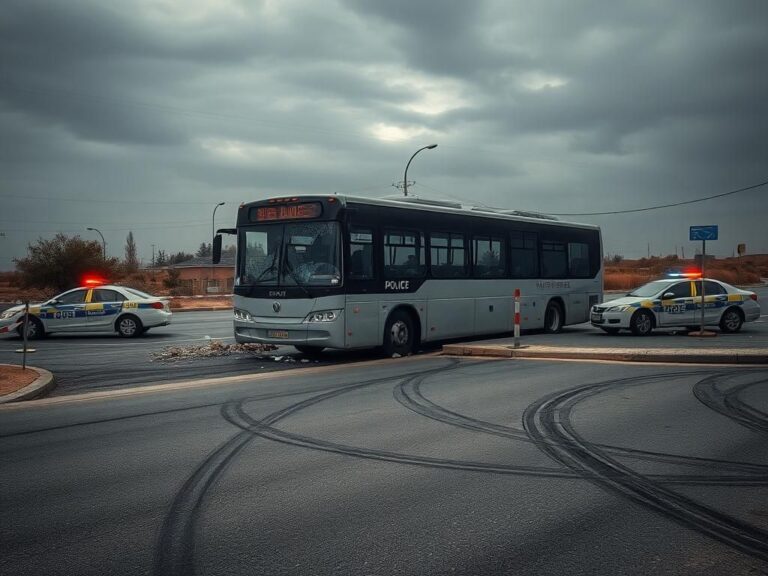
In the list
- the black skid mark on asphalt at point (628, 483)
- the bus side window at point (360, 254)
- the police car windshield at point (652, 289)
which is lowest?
the black skid mark on asphalt at point (628, 483)

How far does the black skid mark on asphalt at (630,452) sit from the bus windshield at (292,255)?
399 centimetres

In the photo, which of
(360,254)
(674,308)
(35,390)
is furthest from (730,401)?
(674,308)

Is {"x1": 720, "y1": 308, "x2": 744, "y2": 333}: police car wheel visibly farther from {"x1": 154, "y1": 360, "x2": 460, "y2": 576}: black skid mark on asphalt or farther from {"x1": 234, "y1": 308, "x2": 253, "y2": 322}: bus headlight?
{"x1": 154, "y1": 360, "x2": 460, "y2": 576}: black skid mark on asphalt

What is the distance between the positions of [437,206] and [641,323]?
22.6 ft

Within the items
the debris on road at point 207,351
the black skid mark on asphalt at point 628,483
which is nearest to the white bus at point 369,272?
the debris on road at point 207,351

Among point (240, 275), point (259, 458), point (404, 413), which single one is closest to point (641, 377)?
point (404, 413)

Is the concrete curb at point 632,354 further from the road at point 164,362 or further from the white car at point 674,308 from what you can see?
the white car at point 674,308

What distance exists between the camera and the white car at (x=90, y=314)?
19922 millimetres

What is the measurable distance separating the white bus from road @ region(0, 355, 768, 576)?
13.2ft

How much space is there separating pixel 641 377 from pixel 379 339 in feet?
16.8

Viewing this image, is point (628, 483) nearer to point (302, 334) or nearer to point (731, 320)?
point (302, 334)

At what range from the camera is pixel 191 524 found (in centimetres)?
430

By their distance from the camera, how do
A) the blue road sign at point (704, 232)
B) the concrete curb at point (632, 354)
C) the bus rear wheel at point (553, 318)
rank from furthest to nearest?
the bus rear wheel at point (553, 318) → the blue road sign at point (704, 232) → the concrete curb at point (632, 354)

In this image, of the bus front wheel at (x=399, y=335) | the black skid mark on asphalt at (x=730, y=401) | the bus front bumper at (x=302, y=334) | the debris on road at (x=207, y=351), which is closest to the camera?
the black skid mark on asphalt at (x=730, y=401)
